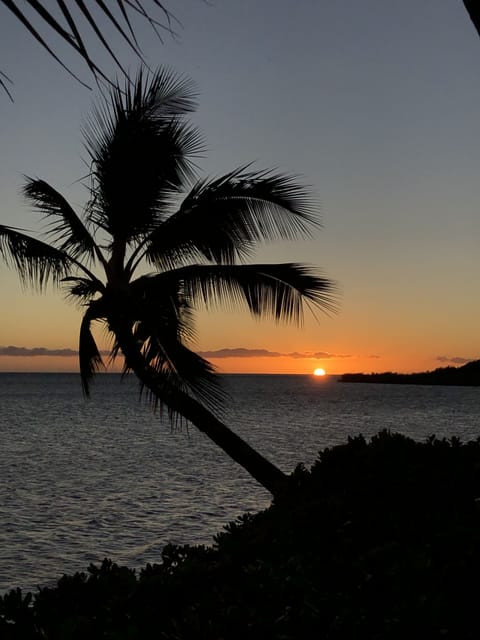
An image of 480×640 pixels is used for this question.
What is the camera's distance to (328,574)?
4.21m

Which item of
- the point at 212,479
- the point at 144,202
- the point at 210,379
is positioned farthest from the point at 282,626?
the point at 212,479

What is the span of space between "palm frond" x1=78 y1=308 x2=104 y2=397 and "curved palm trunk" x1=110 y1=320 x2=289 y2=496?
400mm

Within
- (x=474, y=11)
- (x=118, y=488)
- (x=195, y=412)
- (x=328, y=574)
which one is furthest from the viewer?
(x=118, y=488)

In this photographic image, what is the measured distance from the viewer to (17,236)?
981cm

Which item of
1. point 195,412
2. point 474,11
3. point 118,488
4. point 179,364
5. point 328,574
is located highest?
point 474,11

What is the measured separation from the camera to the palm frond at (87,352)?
9898 mm

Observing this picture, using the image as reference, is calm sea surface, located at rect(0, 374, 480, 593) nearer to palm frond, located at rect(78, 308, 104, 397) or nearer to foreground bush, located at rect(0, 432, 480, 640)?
palm frond, located at rect(78, 308, 104, 397)

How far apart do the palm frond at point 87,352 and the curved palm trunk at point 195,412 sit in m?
0.40

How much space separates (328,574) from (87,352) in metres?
6.71

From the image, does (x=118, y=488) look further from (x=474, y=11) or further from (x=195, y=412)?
(x=474, y=11)

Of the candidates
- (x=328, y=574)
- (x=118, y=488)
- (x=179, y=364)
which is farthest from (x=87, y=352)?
(x=118, y=488)

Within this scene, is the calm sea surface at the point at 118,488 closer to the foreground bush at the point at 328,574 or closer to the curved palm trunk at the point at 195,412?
the curved palm trunk at the point at 195,412

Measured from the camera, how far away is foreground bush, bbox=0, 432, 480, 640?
3.45 metres

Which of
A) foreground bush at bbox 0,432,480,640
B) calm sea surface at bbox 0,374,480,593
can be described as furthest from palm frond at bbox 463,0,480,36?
calm sea surface at bbox 0,374,480,593
